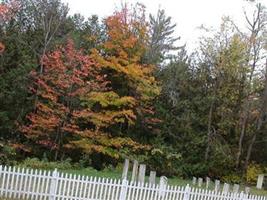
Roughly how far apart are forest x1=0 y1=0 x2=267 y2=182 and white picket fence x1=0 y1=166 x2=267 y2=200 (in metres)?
10.7

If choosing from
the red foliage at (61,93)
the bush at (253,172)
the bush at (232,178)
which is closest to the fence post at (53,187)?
the red foliage at (61,93)

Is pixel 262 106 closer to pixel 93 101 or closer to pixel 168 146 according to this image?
pixel 168 146

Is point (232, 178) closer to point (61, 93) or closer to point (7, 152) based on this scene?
point (61, 93)

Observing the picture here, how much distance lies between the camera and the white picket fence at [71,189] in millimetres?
12680

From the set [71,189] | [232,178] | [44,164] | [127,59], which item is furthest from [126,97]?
[71,189]

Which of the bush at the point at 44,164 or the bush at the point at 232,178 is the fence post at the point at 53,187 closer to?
the bush at the point at 44,164

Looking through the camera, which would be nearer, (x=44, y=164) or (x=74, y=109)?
(x=44, y=164)

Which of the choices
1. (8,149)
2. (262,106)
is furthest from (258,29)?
(8,149)

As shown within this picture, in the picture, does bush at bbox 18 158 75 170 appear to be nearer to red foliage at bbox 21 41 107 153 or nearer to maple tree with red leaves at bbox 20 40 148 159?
maple tree with red leaves at bbox 20 40 148 159

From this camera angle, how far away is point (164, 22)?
4538 centimetres

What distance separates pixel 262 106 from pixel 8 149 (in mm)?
16857

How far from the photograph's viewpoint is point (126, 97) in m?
25.6

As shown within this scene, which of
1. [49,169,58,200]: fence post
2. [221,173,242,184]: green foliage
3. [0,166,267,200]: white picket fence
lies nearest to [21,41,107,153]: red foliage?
[221,173,242,184]: green foliage

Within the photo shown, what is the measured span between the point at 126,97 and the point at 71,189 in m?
12.5
